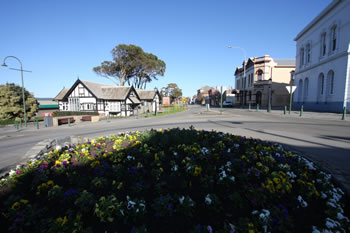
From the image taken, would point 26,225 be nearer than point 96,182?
Yes

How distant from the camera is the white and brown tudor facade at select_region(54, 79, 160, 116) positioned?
95.0 ft

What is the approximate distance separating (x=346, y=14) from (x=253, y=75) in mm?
24377

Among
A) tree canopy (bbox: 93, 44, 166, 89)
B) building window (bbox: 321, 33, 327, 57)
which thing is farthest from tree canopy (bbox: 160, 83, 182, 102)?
building window (bbox: 321, 33, 327, 57)

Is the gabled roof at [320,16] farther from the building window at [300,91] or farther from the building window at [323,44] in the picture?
the building window at [300,91]

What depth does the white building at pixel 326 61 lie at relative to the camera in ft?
64.1

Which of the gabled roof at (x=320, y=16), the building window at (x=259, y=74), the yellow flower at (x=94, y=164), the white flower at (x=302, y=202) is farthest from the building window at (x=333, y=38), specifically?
the yellow flower at (x=94, y=164)

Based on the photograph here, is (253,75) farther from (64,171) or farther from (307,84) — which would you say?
(64,171)

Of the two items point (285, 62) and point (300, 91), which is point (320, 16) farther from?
point (285, 62)

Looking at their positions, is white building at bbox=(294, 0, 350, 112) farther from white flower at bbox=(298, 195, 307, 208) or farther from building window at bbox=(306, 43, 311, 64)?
white flower at bbox=(298, 195, 307, 208)

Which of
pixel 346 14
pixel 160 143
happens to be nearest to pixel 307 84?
pixel 346 14

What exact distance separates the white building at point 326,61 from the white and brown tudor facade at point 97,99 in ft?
98.9

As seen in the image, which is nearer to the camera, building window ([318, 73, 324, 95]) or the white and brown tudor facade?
building window ([318, 73, 324, 95])

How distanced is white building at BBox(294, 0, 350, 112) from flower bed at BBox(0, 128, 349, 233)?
2386 centimetres

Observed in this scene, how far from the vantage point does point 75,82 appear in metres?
28.8
